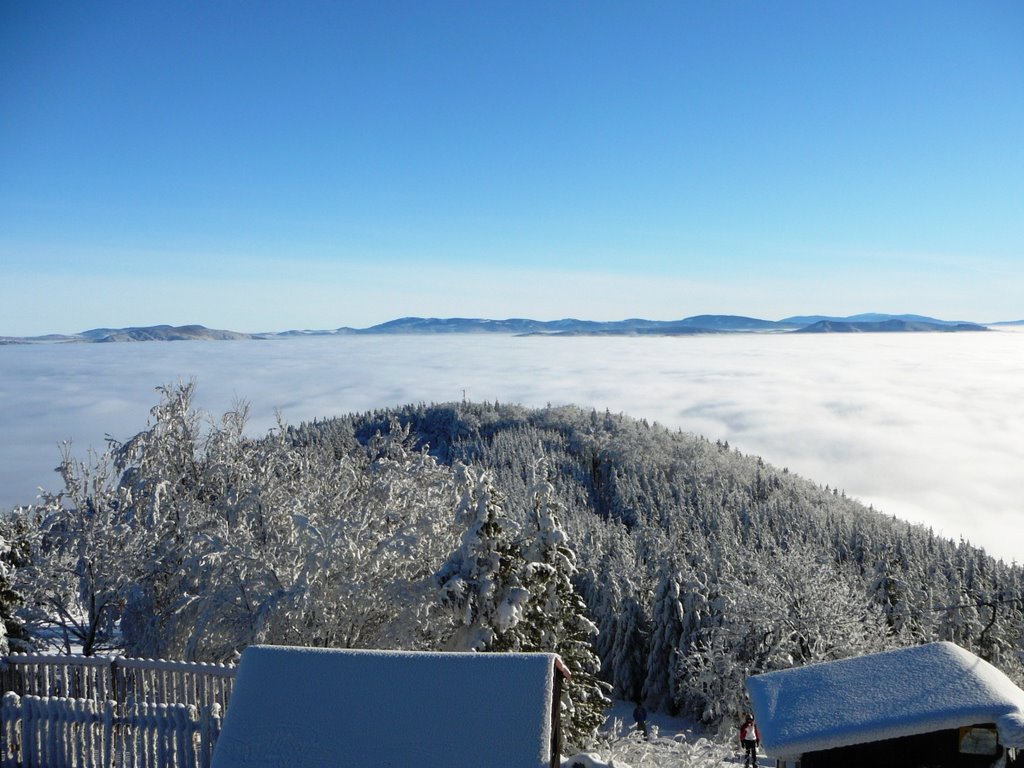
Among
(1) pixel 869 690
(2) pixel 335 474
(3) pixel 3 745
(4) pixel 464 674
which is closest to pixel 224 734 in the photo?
(4) pixel 464 674

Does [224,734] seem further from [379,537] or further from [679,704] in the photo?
[679,704]

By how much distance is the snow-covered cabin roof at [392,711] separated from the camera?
891 centimetres

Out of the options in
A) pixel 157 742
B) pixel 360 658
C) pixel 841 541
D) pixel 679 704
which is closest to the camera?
pixel 360 658

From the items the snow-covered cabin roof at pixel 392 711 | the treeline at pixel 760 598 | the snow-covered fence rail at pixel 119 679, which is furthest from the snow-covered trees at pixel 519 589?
the snow-covered cabin roof at pixel 392 711

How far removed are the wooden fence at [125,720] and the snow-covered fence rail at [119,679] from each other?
0.02 m

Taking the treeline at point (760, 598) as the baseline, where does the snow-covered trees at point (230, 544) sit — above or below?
above

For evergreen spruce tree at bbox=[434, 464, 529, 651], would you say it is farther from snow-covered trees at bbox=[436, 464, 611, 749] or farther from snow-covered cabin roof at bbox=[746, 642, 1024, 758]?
snow-covered cabin roof at bbox=[746, 642, 1024, 758]

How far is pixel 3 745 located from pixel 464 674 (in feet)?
25.7

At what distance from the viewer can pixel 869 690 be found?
407 inches

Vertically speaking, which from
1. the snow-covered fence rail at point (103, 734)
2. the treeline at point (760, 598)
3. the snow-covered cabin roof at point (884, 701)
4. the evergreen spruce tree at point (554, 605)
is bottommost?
the treeline at point (760, 598)

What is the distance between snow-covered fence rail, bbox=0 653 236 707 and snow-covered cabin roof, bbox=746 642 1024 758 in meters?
8.24

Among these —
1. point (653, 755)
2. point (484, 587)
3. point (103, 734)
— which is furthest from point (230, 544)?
point (653, 755)

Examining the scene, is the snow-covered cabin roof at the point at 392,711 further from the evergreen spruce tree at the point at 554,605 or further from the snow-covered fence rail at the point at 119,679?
the evergreen spruce tree at the point at 554,605

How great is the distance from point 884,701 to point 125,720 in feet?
35.5
